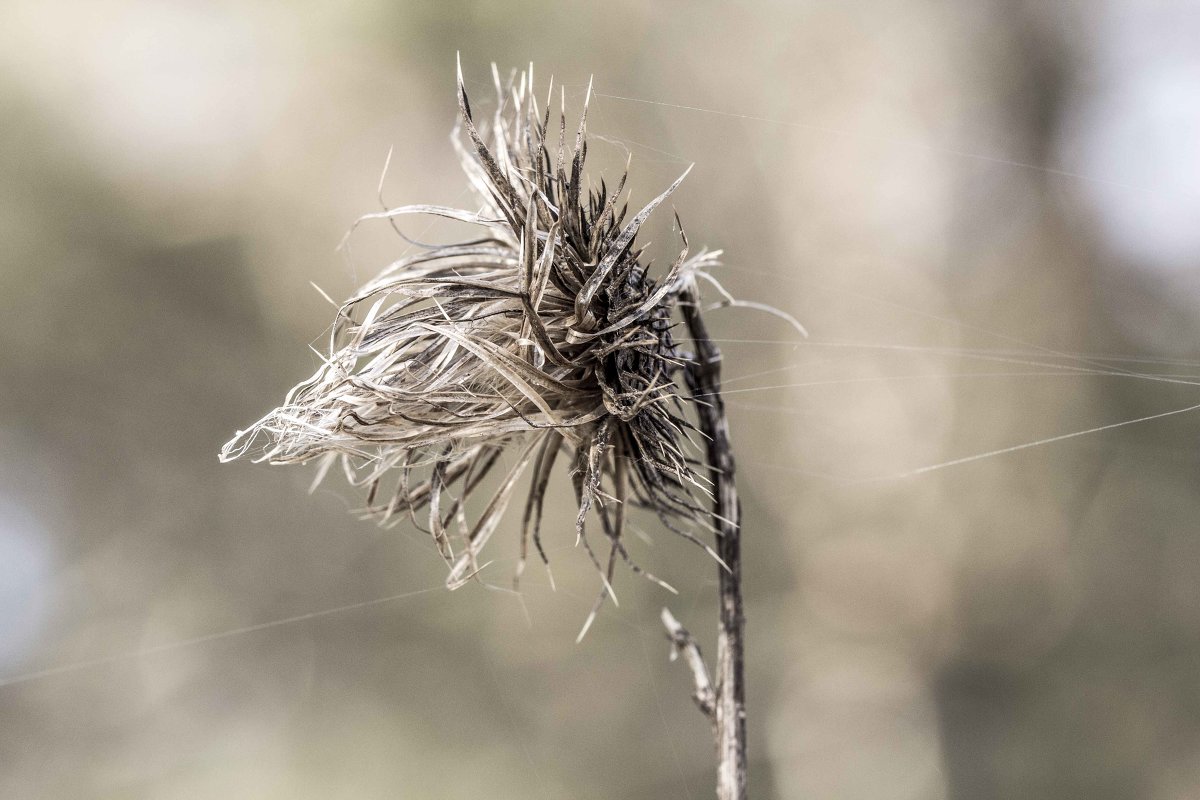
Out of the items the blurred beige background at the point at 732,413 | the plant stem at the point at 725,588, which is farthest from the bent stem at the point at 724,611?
the blurred beige background at the point at 732,413

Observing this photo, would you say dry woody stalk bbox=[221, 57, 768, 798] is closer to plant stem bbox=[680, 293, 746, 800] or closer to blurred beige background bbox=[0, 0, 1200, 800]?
plant stem bbox=[680, 293, 746, 800]

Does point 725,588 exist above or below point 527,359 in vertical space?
below

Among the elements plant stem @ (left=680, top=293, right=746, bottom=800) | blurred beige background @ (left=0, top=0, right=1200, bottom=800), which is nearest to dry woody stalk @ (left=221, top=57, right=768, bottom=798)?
plant stem @ (left=680, top=293, right=746, bottom=800)

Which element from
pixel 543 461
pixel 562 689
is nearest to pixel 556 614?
pixel 562 689

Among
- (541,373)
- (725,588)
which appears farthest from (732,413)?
(541,373)

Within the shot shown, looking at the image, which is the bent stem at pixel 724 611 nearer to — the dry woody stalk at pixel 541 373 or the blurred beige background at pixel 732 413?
the dry woody stalk at pixel 541 373

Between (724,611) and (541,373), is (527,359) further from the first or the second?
(724,611)

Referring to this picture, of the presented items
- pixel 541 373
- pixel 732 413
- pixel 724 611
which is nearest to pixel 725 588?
pixel 724 611

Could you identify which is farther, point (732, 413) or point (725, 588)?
point (732, 413)

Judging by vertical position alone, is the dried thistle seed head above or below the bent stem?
above
